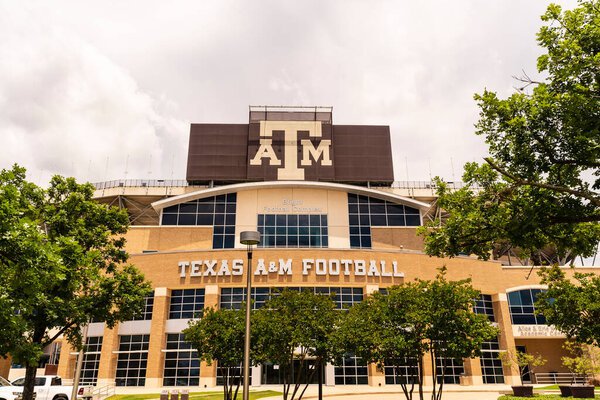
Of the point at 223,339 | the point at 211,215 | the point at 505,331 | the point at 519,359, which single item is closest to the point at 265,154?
the point at 211,215

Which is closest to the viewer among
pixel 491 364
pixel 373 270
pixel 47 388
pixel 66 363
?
pixel 47 388

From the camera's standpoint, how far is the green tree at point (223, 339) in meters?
21.7

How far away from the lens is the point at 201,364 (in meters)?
39.6

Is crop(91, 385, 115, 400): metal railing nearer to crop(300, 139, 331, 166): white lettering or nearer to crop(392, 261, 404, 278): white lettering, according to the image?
crop(392, 261, 404, 278): white lettering

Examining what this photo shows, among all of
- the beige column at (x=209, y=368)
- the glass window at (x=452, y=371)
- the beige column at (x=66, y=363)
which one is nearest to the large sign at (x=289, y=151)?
the beige column at (x=209, y=368)

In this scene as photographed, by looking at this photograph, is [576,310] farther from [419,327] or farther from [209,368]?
[209,368]

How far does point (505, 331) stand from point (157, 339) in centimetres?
3266

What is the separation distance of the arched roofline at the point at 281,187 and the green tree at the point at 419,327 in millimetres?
28657

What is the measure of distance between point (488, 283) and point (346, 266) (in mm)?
15248

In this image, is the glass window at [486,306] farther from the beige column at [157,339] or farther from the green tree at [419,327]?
the beige column at [157,339]

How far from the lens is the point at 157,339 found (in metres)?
40.2

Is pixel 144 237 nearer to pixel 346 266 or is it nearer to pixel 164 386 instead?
pixel 164 386

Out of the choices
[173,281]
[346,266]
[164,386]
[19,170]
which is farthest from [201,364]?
[19,170]

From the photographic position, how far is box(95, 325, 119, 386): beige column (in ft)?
130
